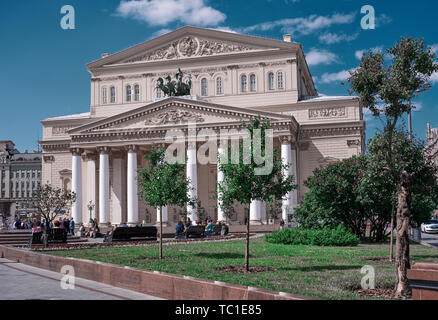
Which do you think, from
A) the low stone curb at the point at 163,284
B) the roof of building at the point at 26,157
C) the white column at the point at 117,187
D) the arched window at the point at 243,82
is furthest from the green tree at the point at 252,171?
the roof of building at the point at 26,157

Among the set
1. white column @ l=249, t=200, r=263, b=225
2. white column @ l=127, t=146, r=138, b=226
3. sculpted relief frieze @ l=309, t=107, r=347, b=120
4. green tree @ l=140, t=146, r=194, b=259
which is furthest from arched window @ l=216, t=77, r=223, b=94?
green tree @ l=140, t=146, r=194, b=259

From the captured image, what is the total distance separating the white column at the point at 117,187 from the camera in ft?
184

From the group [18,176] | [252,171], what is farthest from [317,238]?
[18,176]

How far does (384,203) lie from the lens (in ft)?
88.0

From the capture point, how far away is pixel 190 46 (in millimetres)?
58938

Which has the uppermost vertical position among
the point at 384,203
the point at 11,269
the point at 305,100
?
the point at 305,100

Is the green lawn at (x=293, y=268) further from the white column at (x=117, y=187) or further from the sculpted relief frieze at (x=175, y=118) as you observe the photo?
the white column at (x=117, y=187)

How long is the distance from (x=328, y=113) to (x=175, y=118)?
1596cm

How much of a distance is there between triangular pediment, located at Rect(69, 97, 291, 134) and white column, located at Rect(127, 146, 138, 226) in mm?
2674

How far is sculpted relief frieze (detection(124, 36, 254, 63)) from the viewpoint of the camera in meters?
57.6

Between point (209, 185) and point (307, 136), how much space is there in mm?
12033

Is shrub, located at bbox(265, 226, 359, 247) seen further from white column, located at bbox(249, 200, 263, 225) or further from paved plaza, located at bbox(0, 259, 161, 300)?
white column, located at bbox(249, 200, 263, 225)
